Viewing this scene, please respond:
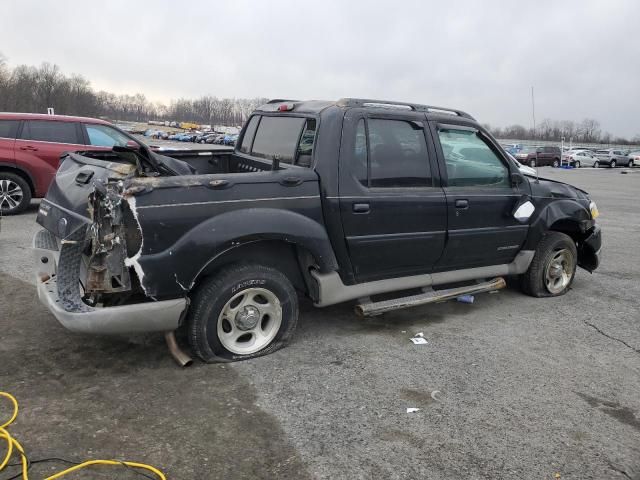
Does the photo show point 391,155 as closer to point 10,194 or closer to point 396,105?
point 396,105

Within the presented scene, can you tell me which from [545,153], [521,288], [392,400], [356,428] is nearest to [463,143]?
[521,288]

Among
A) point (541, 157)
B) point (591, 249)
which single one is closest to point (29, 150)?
point (591, 249)

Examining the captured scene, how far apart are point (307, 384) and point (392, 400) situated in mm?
581

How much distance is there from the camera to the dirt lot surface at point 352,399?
2783 millimetres

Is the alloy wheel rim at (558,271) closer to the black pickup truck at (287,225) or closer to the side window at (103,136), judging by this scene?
the black pickup truck at (287,225)

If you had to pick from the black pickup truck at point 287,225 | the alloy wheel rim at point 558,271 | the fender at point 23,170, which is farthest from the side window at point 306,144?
the fender at point 23,170

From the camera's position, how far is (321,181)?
3988 millimetres

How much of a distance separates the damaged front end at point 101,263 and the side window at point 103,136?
6.62 metres

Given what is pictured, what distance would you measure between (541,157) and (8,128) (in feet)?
132

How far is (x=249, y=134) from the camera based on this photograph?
5.40 meters

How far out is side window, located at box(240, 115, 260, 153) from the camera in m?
5.32

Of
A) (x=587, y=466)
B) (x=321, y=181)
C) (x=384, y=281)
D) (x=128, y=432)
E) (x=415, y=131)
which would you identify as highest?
(x=415, y=131)

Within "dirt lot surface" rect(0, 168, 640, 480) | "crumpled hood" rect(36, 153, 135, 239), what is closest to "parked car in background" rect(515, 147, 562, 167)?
"dirt lot surface" rect(0, 168, 640, 480)

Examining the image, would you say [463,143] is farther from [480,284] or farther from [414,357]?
[414,357]
